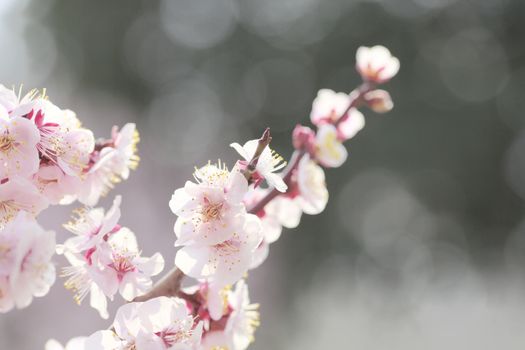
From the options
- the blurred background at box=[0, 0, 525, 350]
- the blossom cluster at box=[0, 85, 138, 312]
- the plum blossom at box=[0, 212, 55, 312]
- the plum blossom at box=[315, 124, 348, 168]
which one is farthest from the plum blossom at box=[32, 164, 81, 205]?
the blurred background at box=[0, 0, 525, 350]

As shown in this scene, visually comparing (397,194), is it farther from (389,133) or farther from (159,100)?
(159,100)

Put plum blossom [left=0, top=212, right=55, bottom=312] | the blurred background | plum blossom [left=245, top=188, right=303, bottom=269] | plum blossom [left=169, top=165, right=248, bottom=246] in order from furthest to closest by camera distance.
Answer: the blurred background
plum blossom [left=245, top=188, right=303, bottom=269]
plum blossom [left=169, top=165, right=248, bottom=246]
plum blossom [left=0, top=212, right=55, bottom=312]

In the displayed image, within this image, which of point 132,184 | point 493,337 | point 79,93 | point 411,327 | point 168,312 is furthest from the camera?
point 493,337

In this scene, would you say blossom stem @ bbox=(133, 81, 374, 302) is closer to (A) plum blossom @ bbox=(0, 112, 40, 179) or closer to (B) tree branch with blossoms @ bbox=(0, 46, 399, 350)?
(B) tree branch with blossoms @ bbox=(0, 46, 399, 350)

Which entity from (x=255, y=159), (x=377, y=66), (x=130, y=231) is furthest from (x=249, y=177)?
(x=377, y=66)

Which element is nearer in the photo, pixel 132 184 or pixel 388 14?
pixel 132 184

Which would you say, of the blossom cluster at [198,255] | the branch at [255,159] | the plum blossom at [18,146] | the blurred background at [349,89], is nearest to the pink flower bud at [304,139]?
the blossom cluster at [198,255]

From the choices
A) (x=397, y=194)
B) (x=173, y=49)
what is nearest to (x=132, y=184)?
(x=173, y=49)

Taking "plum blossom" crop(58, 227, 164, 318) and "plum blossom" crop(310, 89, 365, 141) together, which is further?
"plum blossom" crop(310, 89, 365, 141)

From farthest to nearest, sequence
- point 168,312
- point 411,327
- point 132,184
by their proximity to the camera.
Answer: point 411,327, point 132,184, point 168,312
